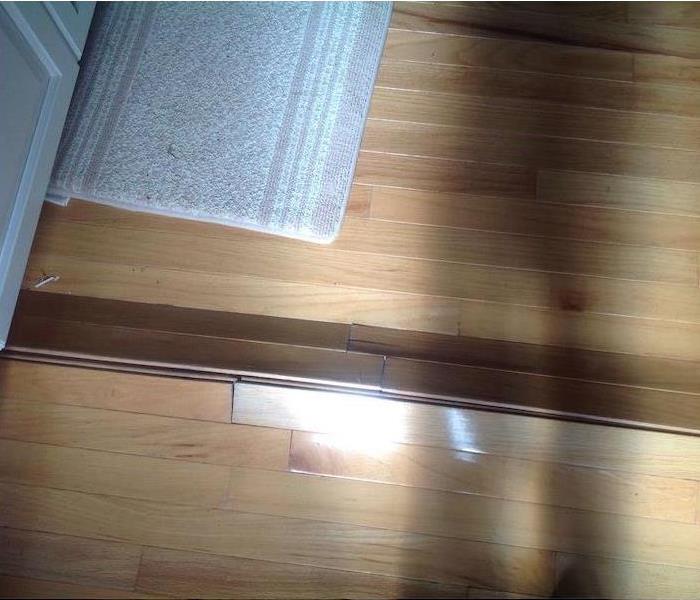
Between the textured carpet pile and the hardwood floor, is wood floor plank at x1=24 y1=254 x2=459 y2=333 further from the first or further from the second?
the textured carpet pile

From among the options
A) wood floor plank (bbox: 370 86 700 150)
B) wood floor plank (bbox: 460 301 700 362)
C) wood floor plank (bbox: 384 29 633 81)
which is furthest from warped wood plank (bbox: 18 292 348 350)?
wood floor plank (bbox: 384 29 633 81)

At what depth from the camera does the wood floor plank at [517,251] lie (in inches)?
44.6

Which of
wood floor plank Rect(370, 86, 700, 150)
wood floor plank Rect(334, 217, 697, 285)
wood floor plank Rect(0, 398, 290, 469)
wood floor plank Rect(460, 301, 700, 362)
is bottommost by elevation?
wood floor plank Rect(0, 398, 290, 469)

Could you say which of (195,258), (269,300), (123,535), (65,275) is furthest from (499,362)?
(65,275)

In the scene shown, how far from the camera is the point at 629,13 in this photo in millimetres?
1313

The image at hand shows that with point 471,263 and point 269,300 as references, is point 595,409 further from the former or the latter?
point 269,300

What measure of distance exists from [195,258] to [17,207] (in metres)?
0.31

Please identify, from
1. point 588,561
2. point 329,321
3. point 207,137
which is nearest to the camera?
point 588,561

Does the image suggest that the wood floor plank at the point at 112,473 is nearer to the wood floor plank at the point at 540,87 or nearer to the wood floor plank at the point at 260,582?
the wood floor plank at the point at 260,582

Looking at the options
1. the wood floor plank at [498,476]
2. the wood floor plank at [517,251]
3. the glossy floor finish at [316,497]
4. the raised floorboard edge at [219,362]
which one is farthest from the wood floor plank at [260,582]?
the wood floor plank at [517,251]

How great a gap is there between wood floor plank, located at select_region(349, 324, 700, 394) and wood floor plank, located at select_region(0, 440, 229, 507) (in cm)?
34

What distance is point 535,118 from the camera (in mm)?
1239

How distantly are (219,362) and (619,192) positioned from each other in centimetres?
82

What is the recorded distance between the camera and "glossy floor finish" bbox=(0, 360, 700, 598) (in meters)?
0.98
